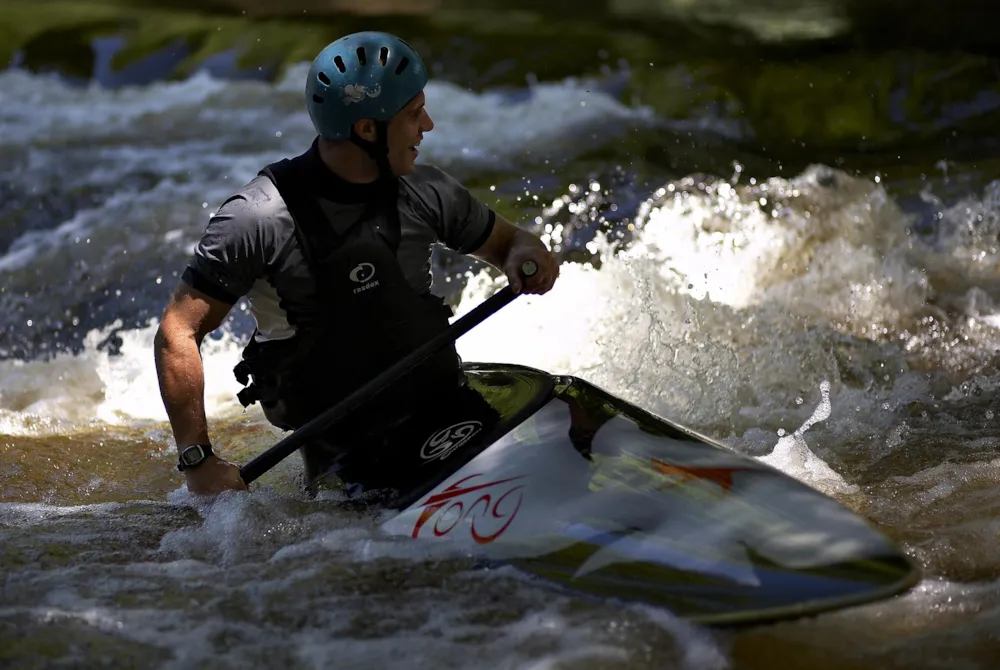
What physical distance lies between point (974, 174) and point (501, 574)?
5.25m

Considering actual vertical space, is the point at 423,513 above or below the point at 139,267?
below

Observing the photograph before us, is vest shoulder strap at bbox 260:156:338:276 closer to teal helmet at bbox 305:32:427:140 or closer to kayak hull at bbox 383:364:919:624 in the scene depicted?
teal helmet at bbox 305:32:427:140

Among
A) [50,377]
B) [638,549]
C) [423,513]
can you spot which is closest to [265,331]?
[423,513]

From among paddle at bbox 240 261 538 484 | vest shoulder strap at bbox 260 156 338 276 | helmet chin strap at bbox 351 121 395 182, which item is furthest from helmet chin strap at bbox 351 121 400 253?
paddle at bbox 240 261 538 484

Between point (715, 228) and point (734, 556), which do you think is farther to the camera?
point (715, 228)

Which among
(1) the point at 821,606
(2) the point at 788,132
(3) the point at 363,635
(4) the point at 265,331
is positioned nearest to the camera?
(1) the point at 821,606

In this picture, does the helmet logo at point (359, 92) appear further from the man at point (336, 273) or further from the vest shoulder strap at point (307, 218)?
the vest shoulder strap at point (307, 218)

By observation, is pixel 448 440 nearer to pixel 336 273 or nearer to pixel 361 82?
pixel 336 273

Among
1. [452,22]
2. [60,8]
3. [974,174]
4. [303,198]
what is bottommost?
[303,198]

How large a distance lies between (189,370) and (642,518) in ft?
3.63

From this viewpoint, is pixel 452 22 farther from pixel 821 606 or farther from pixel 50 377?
pixel 821 606

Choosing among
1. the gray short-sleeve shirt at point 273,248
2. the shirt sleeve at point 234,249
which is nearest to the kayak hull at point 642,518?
the gray short-sleeve shirt at point 273,248

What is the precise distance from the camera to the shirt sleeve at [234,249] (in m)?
2.74

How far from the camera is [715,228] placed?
6.21 metres
